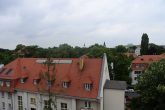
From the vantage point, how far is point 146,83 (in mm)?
32000

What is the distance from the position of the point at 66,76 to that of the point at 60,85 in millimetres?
1683

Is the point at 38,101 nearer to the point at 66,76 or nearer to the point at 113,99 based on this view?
the point at 66,76

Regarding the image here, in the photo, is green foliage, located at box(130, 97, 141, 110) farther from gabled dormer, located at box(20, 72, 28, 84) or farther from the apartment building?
gabled dormer, located at box(20, 72, 28, 84)

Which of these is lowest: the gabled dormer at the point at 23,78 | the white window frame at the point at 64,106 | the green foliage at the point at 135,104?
the white window frame at the point at 64,106

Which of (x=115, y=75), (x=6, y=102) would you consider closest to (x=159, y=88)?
(x=6, y=102)

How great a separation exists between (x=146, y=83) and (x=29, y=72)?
70.2 feet

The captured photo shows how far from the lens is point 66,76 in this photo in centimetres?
3944

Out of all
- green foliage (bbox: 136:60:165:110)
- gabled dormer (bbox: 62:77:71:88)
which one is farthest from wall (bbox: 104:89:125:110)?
gabled dormer (bbox: 62:77:71:88)

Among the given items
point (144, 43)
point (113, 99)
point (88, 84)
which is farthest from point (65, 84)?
point (144, 43)

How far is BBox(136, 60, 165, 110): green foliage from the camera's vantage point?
3105cm

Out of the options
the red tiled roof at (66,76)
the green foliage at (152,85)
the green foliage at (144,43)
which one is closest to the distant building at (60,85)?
the red tiled roof at (66,76)

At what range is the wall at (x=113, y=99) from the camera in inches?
1438

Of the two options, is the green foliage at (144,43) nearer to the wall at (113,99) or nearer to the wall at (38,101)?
the wall at (113,99)

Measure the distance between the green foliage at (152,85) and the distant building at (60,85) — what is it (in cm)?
484
